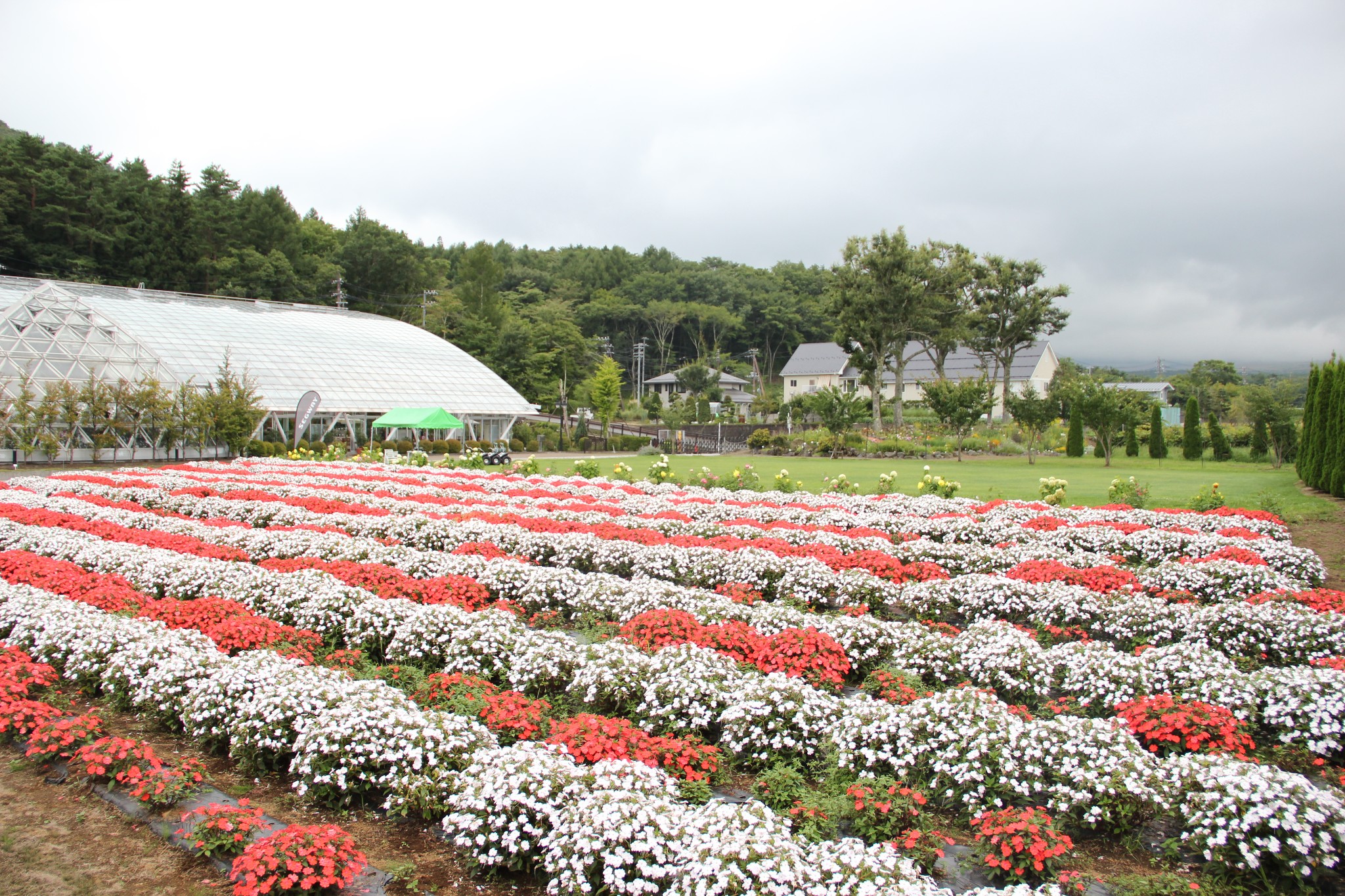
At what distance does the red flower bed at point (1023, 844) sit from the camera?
4078 millimetres

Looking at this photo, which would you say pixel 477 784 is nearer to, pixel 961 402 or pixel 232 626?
pixel 232 626

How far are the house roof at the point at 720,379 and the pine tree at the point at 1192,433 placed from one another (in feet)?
162

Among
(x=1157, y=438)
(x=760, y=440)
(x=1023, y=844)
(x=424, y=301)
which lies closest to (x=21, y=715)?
A: (x=1023, y=844)

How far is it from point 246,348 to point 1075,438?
44355mm

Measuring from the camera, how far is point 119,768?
531 cm

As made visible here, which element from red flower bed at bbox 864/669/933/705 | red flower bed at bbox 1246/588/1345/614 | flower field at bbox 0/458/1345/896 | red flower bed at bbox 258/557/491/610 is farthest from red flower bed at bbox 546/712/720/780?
red flower bed at bbox 1246/588/1345/614

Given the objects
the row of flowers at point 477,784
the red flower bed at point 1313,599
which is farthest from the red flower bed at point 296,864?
the red flower bed at point 1313,599

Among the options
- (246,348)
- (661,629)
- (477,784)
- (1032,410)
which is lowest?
(477,784)

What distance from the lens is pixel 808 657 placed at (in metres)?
6.86

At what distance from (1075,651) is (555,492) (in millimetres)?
13518

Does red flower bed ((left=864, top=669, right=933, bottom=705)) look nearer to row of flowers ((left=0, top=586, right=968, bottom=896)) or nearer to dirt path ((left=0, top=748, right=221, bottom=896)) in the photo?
row of flowers ((left=0, top=586, right=968, bottom=896))

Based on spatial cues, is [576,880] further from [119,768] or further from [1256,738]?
[1256,738]

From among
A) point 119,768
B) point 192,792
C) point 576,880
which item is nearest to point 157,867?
point 192,792

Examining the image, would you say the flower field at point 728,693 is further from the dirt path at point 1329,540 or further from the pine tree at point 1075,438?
the pine tree at point 1075,438
